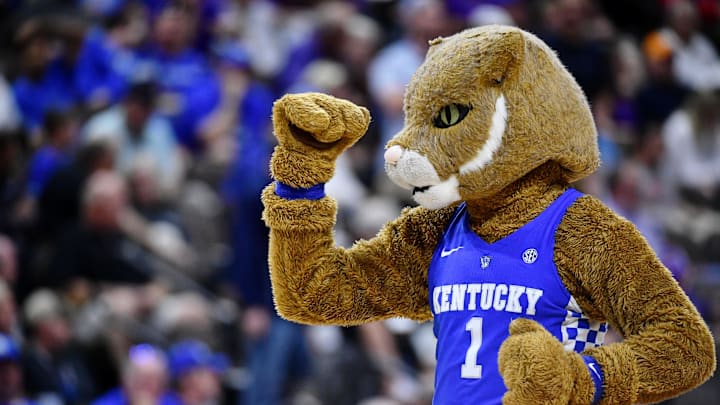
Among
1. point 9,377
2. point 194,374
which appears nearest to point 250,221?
point 194,374

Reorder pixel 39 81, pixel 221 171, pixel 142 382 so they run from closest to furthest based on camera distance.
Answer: pixel 142 382 < pixel 221 171 < pixel 39 81

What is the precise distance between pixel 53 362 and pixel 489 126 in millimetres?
3370

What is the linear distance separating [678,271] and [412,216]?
3472 mm

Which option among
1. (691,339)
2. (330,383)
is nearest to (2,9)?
(330,383)

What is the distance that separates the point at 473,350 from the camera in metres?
2.09

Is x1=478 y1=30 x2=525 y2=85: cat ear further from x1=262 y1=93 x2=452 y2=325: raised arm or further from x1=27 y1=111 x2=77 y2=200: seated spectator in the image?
x1=27 y1=111 x2=77 y2=200: seated spectator

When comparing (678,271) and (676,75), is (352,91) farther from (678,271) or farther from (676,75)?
(676,75)

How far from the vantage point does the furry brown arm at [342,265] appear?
7.25ft

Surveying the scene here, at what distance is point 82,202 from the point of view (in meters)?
5.21

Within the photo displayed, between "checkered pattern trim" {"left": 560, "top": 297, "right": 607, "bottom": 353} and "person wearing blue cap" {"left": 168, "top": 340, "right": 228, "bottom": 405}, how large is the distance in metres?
3.06

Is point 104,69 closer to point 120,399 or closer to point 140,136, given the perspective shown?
point 140,136

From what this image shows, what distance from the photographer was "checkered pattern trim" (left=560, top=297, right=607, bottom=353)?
2.10 metres

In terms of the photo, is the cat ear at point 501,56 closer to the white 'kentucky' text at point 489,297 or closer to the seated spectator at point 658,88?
the white 'kentucky' text at point 489,297

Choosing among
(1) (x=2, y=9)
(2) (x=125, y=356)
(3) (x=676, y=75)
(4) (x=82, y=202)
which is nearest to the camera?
(2) (x=125, y=356)
